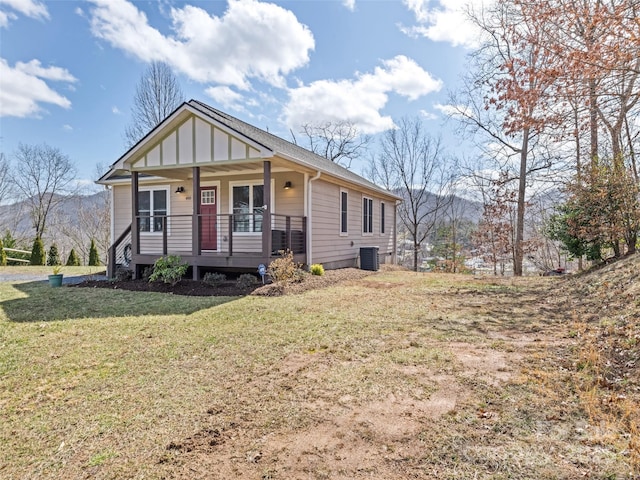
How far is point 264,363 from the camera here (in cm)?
391

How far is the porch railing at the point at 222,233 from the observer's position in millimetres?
9906

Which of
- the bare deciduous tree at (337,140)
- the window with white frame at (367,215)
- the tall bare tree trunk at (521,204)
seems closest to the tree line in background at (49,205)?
the bare deciduous tree at (337,140)

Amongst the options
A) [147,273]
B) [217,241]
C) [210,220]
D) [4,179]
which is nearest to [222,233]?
[217,241]

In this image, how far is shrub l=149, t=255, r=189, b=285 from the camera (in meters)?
9.22

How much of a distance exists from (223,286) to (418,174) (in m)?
19.7

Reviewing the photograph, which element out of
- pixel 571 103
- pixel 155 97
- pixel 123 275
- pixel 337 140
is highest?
pixel 155 97

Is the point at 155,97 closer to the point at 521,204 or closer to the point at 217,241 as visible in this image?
the point at 217,241

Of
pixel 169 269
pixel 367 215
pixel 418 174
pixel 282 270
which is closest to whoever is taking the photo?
pixel 282 270

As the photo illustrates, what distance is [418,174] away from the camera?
25656 mm

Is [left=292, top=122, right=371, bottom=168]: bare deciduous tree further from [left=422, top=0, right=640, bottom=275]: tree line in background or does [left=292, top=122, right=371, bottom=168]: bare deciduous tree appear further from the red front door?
the red front door

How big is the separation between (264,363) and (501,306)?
4672 mm

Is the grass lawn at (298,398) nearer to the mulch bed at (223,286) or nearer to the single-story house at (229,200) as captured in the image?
the mulch bed at (223,286)

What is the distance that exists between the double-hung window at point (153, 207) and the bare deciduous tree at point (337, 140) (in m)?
16.3

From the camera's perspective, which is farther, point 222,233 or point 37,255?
point 37,255
